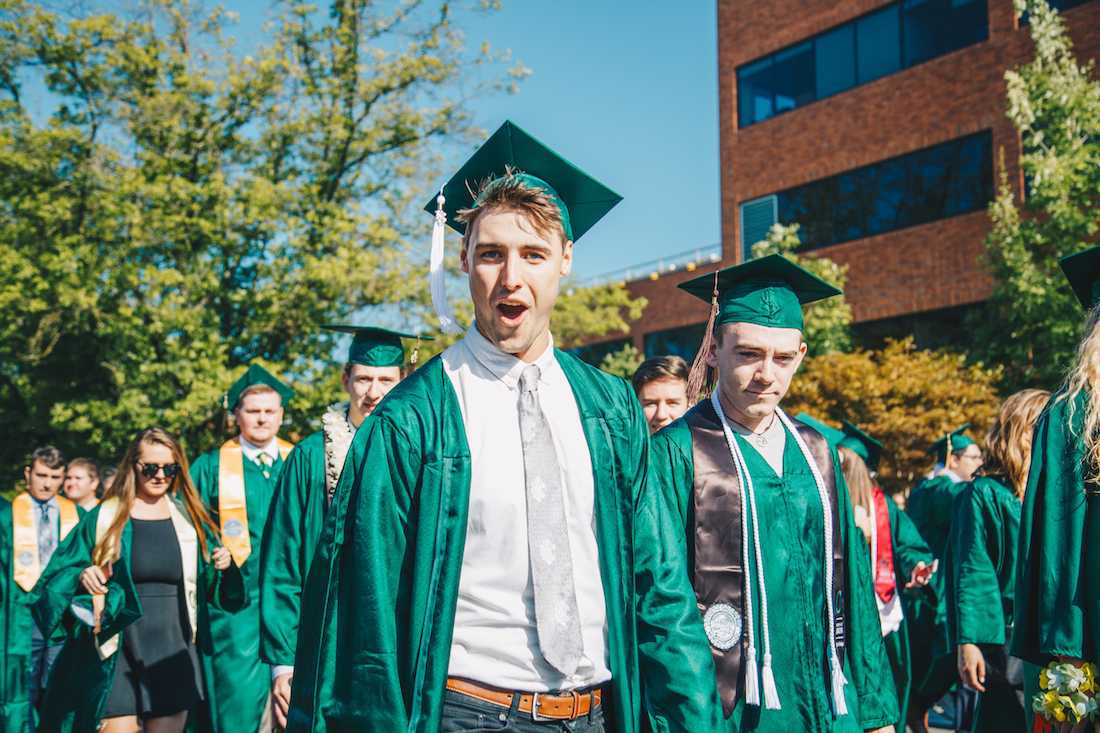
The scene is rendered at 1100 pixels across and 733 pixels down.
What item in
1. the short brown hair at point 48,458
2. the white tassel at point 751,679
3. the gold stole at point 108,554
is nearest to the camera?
the white tassel at point 751,679

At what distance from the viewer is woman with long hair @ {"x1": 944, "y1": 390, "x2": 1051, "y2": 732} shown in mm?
5234

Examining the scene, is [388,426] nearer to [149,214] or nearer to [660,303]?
[149,214]

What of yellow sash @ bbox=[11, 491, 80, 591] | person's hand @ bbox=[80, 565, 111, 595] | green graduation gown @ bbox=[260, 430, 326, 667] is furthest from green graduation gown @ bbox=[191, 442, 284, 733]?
yellow sash @ bbox=[11, 491, 80, 591]

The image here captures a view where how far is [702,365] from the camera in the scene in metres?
4.27

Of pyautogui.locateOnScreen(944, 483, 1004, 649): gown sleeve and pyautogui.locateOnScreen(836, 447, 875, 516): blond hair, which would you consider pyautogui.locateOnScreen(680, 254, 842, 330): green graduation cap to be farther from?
pyautogui.locateOnScreen(836, 447, 875, 516): blond hair

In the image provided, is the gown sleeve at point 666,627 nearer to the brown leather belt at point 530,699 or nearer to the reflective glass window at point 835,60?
the brown leather belt at point 530,699

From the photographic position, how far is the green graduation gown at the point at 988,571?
525cm

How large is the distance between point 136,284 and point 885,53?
46.7 feet

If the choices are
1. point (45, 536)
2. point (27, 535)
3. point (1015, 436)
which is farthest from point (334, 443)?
point (45, 536)

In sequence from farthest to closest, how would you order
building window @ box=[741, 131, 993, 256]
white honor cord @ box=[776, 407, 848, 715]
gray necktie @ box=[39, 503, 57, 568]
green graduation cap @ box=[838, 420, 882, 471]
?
building window @ box=[741, 131, 993, 256] → gray necktie @ box=[39, 503, 57, 568] → green graduation cap @ box=[838, 420, 882, 471] → white honor cord @ box=[776, 407, 848, 715]

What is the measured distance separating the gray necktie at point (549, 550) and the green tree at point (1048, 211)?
1293 centimetres

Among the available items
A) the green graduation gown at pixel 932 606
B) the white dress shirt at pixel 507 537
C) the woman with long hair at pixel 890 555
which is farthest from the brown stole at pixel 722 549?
the green graduation gown at pixel 932 606

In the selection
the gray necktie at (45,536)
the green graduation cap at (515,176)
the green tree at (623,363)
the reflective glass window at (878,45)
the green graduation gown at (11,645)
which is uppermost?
the reflective glass window at (878,45)

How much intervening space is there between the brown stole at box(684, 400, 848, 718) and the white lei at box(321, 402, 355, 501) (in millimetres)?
1799
